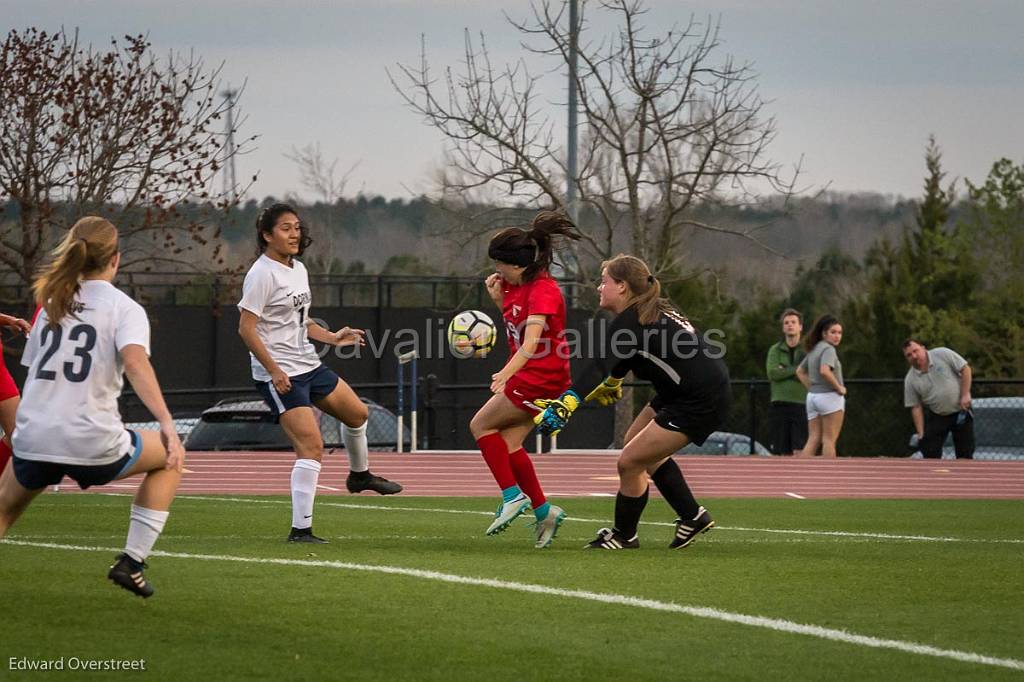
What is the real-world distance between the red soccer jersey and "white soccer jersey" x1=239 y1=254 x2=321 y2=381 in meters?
1.28

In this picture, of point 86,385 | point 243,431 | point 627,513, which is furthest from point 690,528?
point 243,431

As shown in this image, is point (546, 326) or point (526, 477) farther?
point (526, 477)

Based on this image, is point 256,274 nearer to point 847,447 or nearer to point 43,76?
point 43,76

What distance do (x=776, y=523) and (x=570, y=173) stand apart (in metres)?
17.3

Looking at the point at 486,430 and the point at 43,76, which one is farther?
the point at 43,76

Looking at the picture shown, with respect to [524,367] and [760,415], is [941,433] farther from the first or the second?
[524,367]

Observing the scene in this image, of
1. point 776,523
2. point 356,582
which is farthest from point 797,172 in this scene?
point 356,582

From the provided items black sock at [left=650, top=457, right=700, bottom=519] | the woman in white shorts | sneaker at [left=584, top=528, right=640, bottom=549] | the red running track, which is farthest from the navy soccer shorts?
the woman in white shorts

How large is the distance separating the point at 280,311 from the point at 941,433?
45.5 feet

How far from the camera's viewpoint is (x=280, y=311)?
379 inches

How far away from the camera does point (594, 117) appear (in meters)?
29.3

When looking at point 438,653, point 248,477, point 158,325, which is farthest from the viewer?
point 158,325

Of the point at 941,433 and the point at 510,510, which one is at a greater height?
the point at 510,510

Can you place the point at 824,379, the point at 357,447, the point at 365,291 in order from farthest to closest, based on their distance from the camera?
1. the point at 365,291
2. the point at 824,379
3. the point at 357,447
